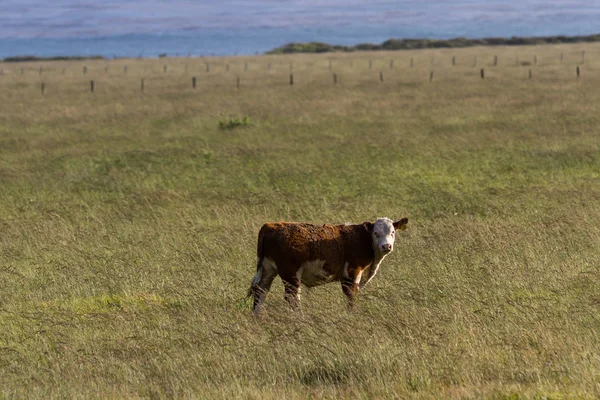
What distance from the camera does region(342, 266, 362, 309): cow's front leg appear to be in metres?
9.35

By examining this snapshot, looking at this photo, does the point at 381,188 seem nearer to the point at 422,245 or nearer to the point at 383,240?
the point at 422,245

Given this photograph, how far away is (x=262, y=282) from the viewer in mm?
9344

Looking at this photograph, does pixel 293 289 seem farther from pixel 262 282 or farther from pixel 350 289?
pixel 350 289

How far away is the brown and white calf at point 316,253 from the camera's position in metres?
9.06

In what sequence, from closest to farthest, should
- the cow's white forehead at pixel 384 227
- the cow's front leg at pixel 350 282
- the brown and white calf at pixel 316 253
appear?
the brown and white calf at pixel 316 253, the cow's white forehead at pixel 384 227, the cow's front leg at pixel 350 282

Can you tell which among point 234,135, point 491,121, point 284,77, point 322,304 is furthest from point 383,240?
point 284,77

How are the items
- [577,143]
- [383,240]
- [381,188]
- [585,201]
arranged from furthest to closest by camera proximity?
1. [577,143]
2. [381,188]
3. [585,201]
4. [383,240]

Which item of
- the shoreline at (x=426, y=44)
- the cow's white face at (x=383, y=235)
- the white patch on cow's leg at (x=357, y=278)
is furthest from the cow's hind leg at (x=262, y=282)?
the shoreline at (x=426, y=44)

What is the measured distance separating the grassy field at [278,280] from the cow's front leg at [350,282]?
20cm

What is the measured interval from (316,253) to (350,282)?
64 cm

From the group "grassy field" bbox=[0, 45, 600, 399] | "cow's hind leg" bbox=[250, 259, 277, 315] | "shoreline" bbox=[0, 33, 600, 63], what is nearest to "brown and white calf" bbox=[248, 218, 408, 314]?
"cow's hind leg" bbox=[250, 259, 277, 315]

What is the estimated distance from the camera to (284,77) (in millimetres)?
52281

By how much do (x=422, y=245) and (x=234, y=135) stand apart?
14.8 meters

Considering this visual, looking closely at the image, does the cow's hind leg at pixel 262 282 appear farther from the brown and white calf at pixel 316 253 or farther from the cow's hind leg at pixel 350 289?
the cow's hind leg at pixel 350 289
